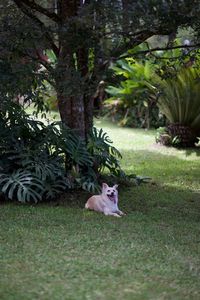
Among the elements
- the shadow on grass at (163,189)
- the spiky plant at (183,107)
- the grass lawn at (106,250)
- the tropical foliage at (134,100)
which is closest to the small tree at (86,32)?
the grass lawn at (106,250)

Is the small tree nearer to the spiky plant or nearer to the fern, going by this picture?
the fern

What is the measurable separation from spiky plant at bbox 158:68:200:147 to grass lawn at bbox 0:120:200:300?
420 cm

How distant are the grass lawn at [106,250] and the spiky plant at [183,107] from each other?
4200 millimetres

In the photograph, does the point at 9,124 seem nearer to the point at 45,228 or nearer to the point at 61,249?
the point at 45,228

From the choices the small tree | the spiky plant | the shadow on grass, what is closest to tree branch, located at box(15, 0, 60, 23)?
the small tree

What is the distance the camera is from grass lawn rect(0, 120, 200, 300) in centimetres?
393

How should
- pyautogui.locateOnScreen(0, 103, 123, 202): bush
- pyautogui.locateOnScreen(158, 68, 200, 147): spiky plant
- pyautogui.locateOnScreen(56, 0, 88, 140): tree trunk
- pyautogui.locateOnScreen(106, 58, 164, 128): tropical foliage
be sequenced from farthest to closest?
pyautogui.locateOnScreen(106, 58, 164, 128): tropical foliage, pyautogui.locateOnScreen(158, 68, 200, 147): spiky plant, pyautogui.locateOnScreen(0, 103, 123, 202): bush, pyautogui.locateOnScreen(56, 0, 88, 140): tree trunk

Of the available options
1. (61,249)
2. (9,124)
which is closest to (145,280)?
(61,249)

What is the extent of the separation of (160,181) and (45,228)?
3.54 metres

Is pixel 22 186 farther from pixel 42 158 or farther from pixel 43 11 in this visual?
pixel 43 11

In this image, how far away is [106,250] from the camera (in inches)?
192

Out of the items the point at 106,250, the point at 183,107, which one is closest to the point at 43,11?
the point at 106,250

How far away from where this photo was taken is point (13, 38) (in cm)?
591

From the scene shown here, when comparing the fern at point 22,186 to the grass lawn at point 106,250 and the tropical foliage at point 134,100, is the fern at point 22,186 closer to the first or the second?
the grass lawn at point 106,250
